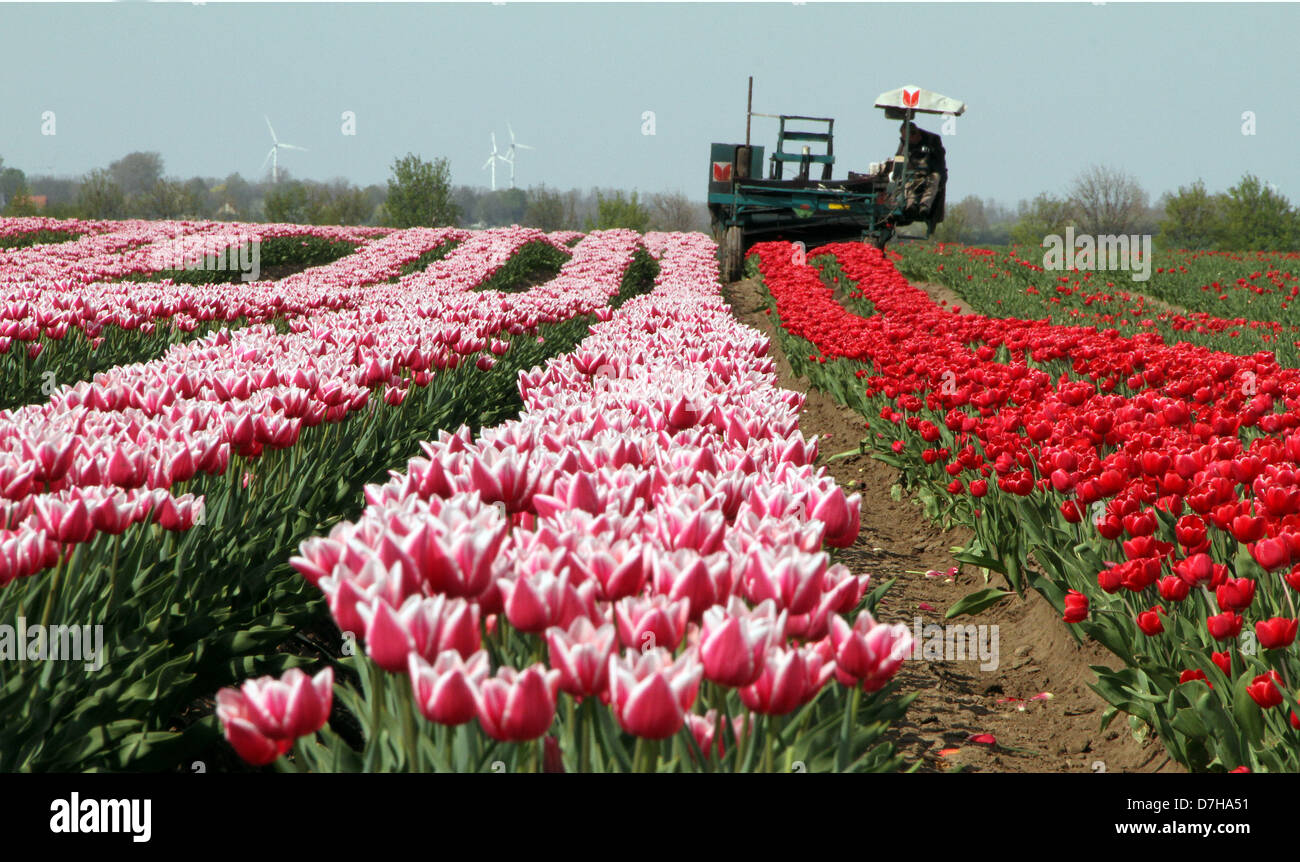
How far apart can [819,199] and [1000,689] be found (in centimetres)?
1890

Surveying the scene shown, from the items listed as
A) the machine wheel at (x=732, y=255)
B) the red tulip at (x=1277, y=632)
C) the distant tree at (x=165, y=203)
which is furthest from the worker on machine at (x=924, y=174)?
the distant tree at (x=165, y=203)

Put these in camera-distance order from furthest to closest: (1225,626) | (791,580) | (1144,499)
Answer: (1144,499) < (1225,626) < (791,580)

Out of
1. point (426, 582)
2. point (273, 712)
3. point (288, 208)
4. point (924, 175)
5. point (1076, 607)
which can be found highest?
point (288, 208)

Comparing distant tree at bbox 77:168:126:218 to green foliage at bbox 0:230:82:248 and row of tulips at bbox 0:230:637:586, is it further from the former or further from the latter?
row of tulips at bbox 0:230:637:586

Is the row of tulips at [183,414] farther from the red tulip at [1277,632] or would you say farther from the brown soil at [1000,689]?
the red tulip at [1277,632]

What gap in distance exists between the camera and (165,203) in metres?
80.2

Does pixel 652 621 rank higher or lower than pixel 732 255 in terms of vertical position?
lower

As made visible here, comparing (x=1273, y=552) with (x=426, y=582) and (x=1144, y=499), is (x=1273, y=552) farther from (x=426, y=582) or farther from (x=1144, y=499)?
(x=426, y=582)

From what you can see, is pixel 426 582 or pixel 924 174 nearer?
pixel 426 582

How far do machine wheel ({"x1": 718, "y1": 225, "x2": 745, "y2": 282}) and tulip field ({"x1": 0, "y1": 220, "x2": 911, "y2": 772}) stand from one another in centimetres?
1701

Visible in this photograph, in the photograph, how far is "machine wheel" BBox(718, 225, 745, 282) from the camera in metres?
22.2

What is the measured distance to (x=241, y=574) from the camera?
10.6 ft

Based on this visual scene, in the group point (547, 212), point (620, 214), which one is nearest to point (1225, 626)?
point (620, 214)
